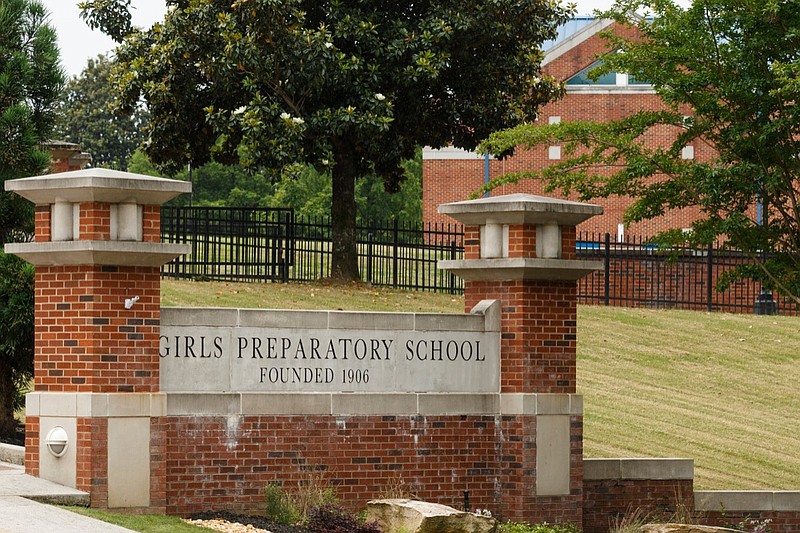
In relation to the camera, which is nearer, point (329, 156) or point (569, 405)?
point (569, 405)

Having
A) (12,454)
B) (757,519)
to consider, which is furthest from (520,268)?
(12,454)

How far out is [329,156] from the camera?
24516 millimetres

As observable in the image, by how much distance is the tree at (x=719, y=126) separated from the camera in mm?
16297

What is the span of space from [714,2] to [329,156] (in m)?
9.60

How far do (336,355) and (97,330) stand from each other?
2.42 metres

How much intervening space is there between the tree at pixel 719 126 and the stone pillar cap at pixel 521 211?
2.59 metres

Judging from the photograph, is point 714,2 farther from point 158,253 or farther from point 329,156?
point 329,156

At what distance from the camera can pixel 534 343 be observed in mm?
14219

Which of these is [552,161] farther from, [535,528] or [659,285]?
[535,528]

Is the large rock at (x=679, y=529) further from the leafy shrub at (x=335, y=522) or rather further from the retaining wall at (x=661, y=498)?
the leafy shrub at (x=335, y=522)

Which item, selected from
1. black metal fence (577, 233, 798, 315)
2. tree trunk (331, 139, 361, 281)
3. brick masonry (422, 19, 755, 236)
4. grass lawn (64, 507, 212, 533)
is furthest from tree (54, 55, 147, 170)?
grass lawn (64, 507, 212, 533)

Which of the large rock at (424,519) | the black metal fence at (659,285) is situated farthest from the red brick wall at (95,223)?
the black metal fence at (659,285)

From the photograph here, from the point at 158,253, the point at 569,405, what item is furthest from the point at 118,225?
the point at 569,405

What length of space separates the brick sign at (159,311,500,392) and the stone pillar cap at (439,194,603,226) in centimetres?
105
